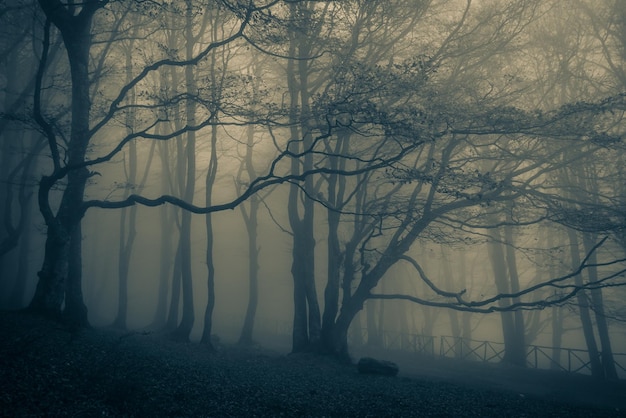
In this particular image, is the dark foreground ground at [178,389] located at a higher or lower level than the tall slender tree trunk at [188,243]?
lower

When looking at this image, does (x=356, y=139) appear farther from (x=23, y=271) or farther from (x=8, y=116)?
(x=23, y=271)

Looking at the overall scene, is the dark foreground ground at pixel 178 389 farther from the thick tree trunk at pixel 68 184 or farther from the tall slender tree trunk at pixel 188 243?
the tall slender tree trunk at pixel 188 243

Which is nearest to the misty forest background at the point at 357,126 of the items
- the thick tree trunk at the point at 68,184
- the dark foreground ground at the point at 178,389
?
the thick tree trunk at the point at 68,184

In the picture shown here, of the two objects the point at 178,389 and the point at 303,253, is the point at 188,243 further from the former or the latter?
the point at 178,389

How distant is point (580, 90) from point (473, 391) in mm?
12431

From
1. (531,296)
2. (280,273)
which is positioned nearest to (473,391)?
(531,296)

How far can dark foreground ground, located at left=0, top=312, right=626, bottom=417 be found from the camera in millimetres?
5172

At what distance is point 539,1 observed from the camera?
11836 mm

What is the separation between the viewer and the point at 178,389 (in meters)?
6.25

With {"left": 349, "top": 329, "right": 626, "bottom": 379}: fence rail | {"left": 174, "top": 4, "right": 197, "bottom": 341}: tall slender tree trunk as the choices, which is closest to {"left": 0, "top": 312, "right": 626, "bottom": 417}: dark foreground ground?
{"left": 174, "top": 4, "right": 197, "bottom": 341}: tall slender tree trunk

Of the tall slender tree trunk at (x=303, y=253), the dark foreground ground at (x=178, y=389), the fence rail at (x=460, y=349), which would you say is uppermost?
the tall slender tree trunk at (x=303, y=253)

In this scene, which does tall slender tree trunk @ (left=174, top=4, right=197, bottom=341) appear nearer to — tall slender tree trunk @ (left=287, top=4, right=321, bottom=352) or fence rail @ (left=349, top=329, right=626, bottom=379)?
tall slender tree trunk @ (left=287, top=4, right=321, bottom=352)

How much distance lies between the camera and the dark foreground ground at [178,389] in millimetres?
5172

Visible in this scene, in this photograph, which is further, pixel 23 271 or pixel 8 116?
pixel 23 271
